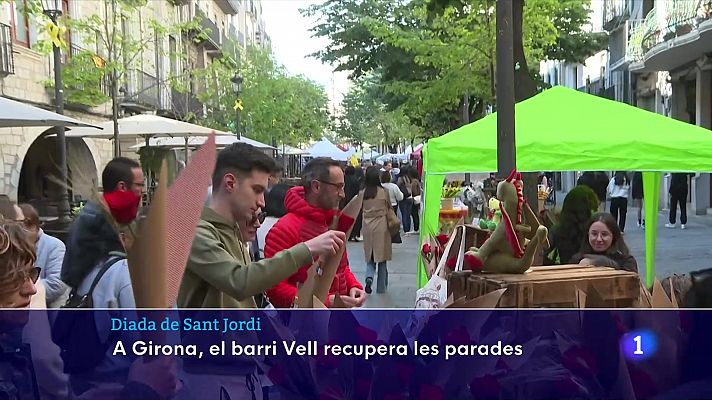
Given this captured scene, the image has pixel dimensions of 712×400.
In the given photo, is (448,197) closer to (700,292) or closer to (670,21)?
(670,21)

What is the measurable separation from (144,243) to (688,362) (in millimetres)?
955

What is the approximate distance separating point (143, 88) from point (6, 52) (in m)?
7.81

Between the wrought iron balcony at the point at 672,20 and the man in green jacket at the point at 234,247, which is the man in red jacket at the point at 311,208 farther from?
the wrought iron balcony at the point at 672,20

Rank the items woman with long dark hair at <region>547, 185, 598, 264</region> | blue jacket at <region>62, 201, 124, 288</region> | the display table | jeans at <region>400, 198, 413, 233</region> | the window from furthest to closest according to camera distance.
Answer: jeans at <region>400, 198, 413, 233</region>
the window
the display table
woman with long dark hair at <region>547, 185, 598, 264</region>
blue jacket at <region>62, 201, 124, 288</region>

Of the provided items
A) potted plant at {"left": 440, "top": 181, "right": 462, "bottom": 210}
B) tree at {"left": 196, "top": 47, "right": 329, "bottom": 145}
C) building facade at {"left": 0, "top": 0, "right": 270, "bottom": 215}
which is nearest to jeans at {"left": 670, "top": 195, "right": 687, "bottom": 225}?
potted plant at {"left": 440, "top": 181, "right": 462, "bottom": 210}

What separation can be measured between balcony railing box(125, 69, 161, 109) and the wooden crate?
62.8ft

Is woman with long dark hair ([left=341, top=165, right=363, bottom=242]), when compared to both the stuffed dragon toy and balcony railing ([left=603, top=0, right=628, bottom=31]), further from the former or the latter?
balcony railing ([left=603, top=0, right=628, bottom=31])

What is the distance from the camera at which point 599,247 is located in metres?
4.14

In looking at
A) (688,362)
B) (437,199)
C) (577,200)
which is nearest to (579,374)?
(688,362)

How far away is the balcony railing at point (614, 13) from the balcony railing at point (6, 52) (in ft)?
64.0

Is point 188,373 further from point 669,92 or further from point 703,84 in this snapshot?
point 669,92

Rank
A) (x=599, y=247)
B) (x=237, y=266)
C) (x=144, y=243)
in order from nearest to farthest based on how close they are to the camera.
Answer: (x=144, y=243)
(x=237, y=266)
(x=599, y=247)

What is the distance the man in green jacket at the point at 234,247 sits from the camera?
1.60 m

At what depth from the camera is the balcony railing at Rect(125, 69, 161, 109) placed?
20.6 metres
